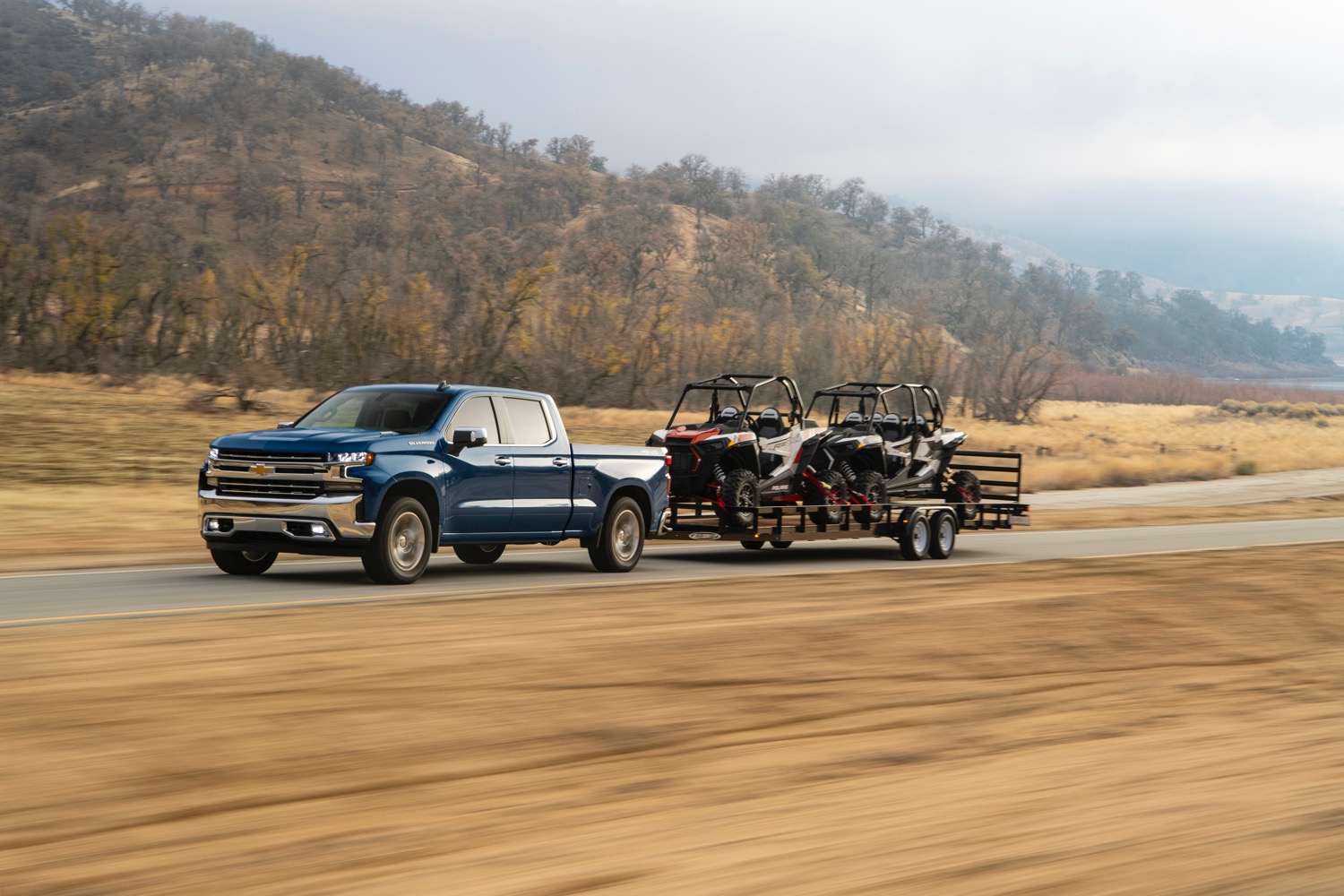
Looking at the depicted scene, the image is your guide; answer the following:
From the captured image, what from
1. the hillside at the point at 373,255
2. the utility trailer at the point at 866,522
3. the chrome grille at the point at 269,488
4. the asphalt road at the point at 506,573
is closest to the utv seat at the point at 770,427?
the utility trailer at the point at 866,522

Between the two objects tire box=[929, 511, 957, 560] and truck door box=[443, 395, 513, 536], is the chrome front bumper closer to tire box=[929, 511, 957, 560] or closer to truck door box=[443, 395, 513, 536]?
truck door box=[443, 395, 513, 536]

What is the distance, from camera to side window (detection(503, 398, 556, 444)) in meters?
15.5

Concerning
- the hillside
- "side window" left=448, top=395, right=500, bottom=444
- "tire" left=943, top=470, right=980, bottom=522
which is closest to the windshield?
"side window" left=448, top=395, right=500, bottom=444

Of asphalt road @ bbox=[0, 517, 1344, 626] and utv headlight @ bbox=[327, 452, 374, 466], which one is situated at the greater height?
utv headlight @ bbox=[327, 452, 374, 466]

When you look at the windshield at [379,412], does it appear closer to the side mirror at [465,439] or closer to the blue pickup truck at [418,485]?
the blue pickup truck at [418,485]

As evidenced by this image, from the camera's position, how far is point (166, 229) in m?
105

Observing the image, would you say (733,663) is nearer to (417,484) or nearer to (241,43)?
(417,484)

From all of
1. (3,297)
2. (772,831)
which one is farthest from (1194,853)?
(3,297)

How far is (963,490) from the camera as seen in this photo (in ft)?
70.9

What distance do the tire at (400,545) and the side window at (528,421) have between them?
174 centimetres

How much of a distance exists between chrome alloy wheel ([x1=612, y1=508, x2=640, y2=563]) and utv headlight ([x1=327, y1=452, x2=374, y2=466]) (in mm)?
3796

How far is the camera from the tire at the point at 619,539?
648 inches

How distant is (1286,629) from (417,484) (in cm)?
813

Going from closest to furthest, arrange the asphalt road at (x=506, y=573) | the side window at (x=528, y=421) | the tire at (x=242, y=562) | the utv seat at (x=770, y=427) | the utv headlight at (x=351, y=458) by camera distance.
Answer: the asphalt road at (x=506, y=573) < the utv headlight at (x=351, y=458) < the tire at (x=242, y=562) < the side window at (x=528, y=421) < the utv seat at (x=770, y=427)
